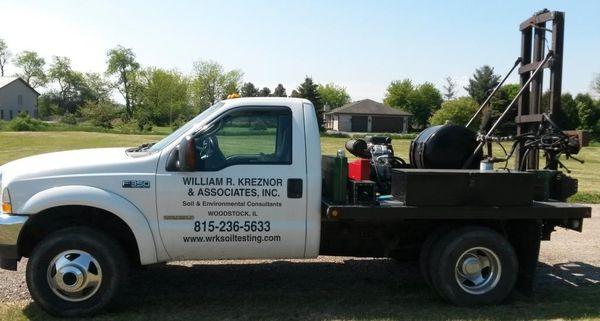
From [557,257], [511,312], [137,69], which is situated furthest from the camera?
[137,69]

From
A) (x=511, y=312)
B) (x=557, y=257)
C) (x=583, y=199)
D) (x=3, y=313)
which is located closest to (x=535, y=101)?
(x=557, y=257)

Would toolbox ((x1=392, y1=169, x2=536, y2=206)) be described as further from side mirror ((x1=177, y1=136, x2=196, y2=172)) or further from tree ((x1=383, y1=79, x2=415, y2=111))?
tree ((x1=383, y1=79, x2=415, y2=111))

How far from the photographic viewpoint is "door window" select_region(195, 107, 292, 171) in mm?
5422

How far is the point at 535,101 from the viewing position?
7211 millimetres

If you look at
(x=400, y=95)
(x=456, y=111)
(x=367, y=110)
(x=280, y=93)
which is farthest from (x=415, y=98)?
(x=280, y=93)

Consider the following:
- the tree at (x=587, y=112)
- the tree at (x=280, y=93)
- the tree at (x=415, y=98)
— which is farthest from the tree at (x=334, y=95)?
the tree at (x=280, y=93)

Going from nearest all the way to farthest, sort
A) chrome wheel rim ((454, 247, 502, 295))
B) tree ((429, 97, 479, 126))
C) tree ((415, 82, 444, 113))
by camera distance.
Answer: chrome wheel rim ((454, 247, 502, 295)), tree ((429, 97, 479, 126)), tree ((415, 82, 444, 113))

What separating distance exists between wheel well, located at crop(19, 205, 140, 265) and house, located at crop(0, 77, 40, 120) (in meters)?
90.4

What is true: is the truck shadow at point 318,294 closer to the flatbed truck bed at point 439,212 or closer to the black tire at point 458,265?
the black tire at point 458,265

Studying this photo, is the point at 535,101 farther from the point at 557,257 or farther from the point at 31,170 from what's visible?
the point at 31,170

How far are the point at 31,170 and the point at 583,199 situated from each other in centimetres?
1230

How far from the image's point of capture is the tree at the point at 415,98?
102m

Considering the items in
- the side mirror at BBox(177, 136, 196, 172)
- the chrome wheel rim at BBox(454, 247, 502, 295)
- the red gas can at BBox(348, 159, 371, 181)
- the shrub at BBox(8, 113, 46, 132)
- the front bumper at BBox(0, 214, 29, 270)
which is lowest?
the chrome wheel rim at BBox(454, 247, 502, 295)

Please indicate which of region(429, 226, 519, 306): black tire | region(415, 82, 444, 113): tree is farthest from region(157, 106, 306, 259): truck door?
region(415, 82, 444, 113): tree
